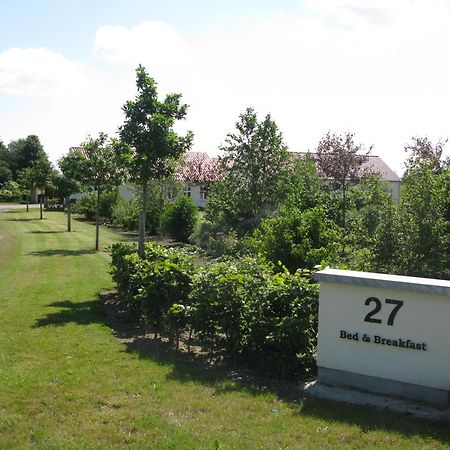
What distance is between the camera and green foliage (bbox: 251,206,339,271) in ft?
39.5

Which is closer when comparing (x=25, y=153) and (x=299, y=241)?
(x=299, y=241)

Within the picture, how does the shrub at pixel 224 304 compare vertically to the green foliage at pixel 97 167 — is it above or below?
below

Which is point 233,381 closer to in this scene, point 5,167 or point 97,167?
point 97,167

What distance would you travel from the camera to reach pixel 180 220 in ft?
83.2

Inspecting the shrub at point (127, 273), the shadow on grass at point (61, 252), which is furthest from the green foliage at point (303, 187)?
the shadow on grass at point (61, 252)

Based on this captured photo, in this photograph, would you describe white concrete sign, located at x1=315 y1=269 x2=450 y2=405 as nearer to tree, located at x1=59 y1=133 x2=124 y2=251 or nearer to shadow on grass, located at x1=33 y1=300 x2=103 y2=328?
shadow on grass, located at x1=33 y1=300 x2=103 y2=328

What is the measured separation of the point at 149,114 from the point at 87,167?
973 centimetres

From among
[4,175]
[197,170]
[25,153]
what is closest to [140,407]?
[197,170]

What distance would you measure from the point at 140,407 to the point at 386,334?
2.94 metres

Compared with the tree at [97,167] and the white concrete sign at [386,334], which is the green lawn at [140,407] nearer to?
the white concrete sign at [386,334]

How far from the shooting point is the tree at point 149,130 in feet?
39.7

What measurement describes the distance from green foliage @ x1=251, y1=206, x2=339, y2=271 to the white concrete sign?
16.5 feet

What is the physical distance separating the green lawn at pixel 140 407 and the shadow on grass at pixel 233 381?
0.07ft

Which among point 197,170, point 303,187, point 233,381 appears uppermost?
point 197,170
